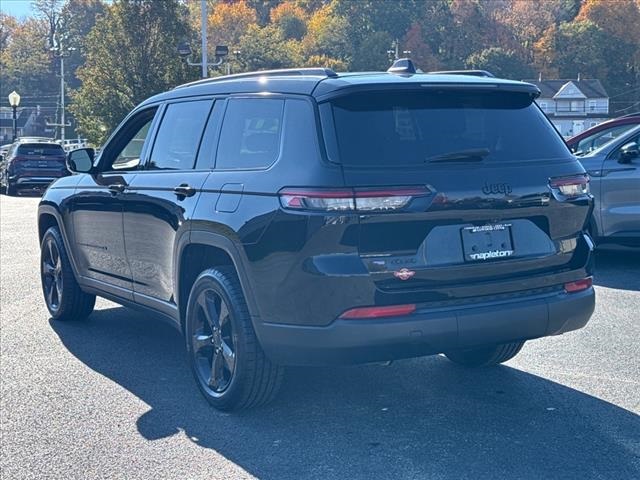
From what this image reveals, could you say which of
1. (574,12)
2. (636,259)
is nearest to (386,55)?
(574,12)

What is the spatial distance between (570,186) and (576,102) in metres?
92.2

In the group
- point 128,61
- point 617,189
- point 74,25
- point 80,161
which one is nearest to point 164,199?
point 80,161

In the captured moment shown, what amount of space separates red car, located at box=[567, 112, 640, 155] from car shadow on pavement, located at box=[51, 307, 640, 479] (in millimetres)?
5170

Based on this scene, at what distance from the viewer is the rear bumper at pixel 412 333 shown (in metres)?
4.34

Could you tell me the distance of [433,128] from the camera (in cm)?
469

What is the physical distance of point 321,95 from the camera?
4.64 metres

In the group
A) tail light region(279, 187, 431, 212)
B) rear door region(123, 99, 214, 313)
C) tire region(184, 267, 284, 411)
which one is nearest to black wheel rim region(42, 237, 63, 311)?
rear door region(123, 99, 214, 313)

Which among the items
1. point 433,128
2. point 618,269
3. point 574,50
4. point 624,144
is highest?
point 574,50

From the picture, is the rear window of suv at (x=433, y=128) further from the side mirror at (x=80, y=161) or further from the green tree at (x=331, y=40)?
the green tree at (x=331, y=40)

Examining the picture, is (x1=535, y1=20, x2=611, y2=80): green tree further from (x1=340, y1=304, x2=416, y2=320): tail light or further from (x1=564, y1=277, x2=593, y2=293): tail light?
(x1=340, y1=304, x2=416, y2=320): tail light

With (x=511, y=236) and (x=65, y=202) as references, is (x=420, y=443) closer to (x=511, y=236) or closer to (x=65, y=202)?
(x=511, y=236)

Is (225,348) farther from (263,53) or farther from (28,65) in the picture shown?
(28,65)

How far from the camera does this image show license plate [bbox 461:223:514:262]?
4.53 metres

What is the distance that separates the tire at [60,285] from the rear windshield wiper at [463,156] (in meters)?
3.96
